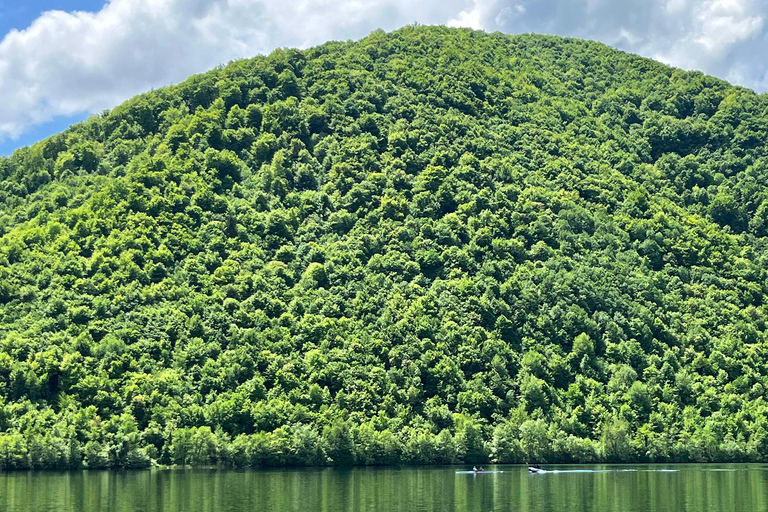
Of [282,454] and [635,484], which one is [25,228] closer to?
[282,454]

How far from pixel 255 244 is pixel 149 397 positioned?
190ft

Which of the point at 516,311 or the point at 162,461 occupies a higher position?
the point at 516,311

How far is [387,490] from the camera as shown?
96062 mm

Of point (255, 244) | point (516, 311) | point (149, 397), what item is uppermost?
point (255, 244)

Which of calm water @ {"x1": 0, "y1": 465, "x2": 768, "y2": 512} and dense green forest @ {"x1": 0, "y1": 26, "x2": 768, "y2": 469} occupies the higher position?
dense green forest @ {"x1": 0, "y1": 26, "x2": 768, "y2": 469}

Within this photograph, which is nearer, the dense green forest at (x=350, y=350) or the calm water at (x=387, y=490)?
the calm water at (x=387, y=490)

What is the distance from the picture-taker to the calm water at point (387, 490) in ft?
265

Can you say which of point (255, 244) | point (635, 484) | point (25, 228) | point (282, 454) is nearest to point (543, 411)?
point (282, 454)

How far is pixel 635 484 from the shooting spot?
4085 inches

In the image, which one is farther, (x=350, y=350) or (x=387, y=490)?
(x=350, y=350)

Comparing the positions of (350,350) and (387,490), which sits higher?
(350,350)

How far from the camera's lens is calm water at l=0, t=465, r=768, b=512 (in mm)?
80875

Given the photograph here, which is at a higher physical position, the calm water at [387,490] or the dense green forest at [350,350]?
the dense green forest at [350,350]

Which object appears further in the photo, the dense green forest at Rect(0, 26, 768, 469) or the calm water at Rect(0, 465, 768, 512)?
the dense green forest at Rect(0, 26, 768, 469)
